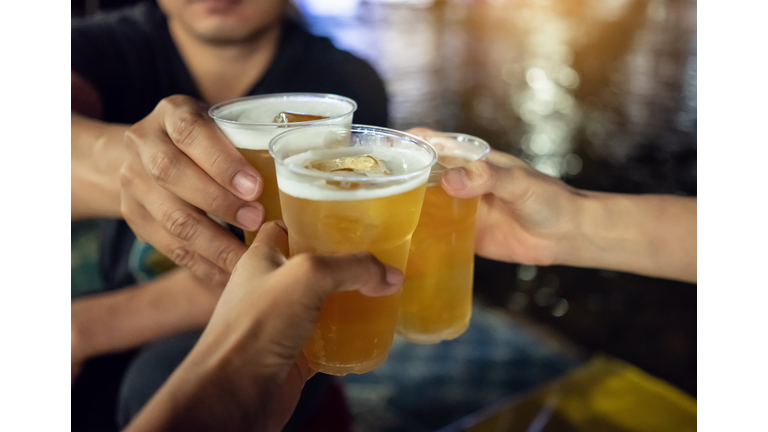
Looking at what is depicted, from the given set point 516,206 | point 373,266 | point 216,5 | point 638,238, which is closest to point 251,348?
point 373,266

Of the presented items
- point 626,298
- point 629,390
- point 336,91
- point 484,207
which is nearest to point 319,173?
point 484,207

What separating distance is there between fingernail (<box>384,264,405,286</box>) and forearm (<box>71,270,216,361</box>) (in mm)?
1039

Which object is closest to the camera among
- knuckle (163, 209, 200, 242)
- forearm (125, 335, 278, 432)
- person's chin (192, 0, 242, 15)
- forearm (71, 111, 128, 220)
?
forearm (125, 335, 278, 432)

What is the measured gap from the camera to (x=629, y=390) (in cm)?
206

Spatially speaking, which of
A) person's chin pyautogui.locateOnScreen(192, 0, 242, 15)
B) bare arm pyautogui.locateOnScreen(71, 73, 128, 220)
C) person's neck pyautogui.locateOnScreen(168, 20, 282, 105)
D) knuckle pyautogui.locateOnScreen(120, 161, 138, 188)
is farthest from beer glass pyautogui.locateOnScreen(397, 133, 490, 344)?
person's neck pyautogui.locateOnScreen(168, 20, 282, 105)

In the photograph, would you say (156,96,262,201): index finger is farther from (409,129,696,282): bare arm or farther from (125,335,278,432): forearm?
(409,129,696,282): bare arm

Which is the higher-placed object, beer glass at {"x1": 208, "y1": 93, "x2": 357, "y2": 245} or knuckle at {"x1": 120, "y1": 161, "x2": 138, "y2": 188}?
beer glass at {"x1": 208, "y1": 93, "x2": 357, "y2": 245}

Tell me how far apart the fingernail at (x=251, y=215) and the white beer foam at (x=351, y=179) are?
17 cm

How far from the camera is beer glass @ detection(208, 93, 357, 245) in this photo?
2.96ft

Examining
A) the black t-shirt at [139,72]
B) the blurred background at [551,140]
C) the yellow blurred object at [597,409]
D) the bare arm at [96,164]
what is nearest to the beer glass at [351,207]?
the bare arm at [96,164]

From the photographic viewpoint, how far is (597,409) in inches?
78.7

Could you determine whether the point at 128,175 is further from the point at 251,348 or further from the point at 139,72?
the point at 139,72

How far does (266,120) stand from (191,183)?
192 mm

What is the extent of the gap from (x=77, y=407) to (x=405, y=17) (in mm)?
16469
